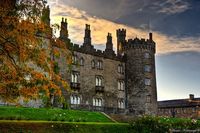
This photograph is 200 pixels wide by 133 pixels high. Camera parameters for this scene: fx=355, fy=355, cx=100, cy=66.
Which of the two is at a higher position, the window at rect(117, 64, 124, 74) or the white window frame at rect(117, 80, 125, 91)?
the window at rect(117, 64, 124, 74)

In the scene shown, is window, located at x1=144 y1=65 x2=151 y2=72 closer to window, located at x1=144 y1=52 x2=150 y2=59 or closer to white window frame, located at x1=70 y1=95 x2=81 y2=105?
window, located at x1=144 y1=52 x2=150 y2=59

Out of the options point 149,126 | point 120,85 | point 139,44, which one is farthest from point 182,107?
point 149,126

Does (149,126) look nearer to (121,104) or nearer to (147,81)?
(121,104)

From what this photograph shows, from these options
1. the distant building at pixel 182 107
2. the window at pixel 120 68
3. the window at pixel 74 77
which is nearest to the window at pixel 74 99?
the window at pixel 74 77

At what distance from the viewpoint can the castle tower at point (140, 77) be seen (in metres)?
58.5

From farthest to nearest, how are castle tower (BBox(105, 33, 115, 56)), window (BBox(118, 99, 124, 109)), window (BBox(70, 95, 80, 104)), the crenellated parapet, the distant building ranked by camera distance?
the distant building → the crenellated parapet → castle tower (BBox(105, 33, 115, 56)) → window (BBox(118, 99, 124, 109)) → window (BBox(70, 95, 80, 104))

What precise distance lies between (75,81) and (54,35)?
36935 mm

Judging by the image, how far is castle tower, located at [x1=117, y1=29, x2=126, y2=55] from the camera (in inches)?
2440

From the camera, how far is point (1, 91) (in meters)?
16.0

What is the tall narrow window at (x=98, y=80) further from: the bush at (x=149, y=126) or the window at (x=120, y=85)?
the bush at (x=149, y=126)

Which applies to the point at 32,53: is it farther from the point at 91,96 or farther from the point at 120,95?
the point at 120,95

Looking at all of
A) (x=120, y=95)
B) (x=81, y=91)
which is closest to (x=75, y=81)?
(x=81, y=91)

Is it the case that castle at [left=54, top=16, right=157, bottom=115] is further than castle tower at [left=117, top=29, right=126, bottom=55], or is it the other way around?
castle tower at [left=117, top=29, right=126, bottom=55]

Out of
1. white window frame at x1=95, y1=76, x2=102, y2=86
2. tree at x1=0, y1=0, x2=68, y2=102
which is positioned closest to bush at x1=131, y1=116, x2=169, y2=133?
tree at x1=0, y1=0, x2=68, y2=102
